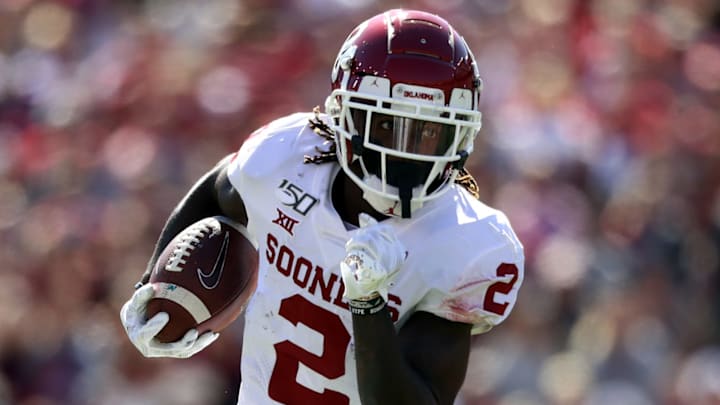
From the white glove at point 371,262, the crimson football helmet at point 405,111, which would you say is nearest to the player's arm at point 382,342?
the white glove at point 371,262

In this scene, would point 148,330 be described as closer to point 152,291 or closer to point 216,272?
point 152,291

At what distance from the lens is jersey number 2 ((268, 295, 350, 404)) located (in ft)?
8.50

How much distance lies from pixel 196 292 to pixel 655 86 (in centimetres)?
307

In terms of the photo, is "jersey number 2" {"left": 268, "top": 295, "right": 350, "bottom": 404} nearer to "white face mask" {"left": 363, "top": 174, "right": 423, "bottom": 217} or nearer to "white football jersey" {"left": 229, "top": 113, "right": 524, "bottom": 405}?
"white football jersey" {"left": 229, "top": 113, "right": 524, "bottom": 405}

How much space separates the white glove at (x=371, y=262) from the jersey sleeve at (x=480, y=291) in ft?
0.80

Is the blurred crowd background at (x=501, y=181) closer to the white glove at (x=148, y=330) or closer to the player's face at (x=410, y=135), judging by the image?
the white glove at (x=148, y=330)

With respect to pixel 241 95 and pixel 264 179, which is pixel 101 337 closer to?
pixel 241 95

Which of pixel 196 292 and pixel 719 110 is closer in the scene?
pixel 196 292

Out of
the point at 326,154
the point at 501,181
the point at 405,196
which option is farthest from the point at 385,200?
the point at 501,181

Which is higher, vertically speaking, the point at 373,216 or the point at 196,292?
the point at 373,216

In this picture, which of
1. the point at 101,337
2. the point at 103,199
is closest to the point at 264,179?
the point at 101,337

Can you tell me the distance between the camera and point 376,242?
226 centimetres

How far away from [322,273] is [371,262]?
1.28ft

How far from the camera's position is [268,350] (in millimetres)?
2680
